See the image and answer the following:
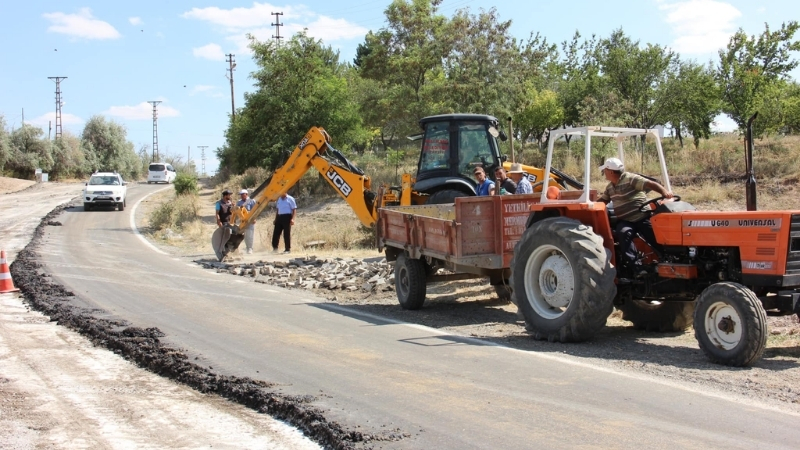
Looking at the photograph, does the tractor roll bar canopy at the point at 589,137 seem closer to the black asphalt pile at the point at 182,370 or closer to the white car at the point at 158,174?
the black asphalt pile at the point at 182,370

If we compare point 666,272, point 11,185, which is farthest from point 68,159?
point 666,272

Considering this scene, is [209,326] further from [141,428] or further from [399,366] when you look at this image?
[141,428]

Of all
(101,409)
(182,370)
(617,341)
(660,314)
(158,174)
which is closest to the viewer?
(101,409)

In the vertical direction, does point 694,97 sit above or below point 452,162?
above

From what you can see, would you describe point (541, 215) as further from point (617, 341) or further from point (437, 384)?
point (437, 384)

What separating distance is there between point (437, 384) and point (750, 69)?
26.0 meters

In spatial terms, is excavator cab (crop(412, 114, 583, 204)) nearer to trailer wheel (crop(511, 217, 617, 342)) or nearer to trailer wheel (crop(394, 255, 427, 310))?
trailer wheel (crop(394, 255, 427, 310))

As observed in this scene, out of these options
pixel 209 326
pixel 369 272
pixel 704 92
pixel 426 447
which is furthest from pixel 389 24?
pixel 426 447

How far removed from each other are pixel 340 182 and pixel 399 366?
34.3ft

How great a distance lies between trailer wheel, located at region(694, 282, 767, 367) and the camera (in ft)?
23.1

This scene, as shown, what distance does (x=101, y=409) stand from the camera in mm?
6578

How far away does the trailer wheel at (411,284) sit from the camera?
11.6 meters

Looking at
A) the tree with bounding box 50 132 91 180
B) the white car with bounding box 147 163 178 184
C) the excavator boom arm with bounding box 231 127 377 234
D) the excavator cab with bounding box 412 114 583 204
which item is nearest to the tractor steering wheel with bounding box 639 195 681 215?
the excavator cab with bounding box 412 114 583 204

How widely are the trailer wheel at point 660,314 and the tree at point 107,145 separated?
80.9 meters
